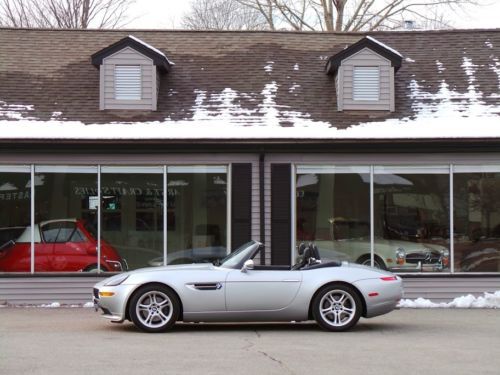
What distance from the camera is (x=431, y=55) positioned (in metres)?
17.5

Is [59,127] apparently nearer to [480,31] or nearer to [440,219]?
[440,219]

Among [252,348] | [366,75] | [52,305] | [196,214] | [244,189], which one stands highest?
[366,75]

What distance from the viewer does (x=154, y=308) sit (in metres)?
10.4

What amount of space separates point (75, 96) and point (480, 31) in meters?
9.52

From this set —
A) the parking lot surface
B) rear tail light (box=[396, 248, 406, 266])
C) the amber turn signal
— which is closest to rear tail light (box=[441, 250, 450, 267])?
rear tail light (box=[396, 248, 406, 266])

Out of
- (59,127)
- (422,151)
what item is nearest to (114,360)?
(59,127)

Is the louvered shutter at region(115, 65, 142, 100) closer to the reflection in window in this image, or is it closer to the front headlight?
the reflection in window

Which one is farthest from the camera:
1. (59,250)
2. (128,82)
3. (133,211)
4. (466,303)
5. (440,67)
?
(440,67)

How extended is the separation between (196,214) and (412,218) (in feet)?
13.6

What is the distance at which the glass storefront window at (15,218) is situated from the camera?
47.9 feet

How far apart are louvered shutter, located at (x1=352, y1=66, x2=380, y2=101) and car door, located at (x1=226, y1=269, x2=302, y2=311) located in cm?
628

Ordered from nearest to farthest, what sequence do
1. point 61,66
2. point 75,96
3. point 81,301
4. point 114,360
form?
point 114,360, point 81,301, point 75,96, point 61,66

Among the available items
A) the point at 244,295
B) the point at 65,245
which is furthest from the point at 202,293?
the point at 65,245

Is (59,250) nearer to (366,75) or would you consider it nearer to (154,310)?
(154,310)
